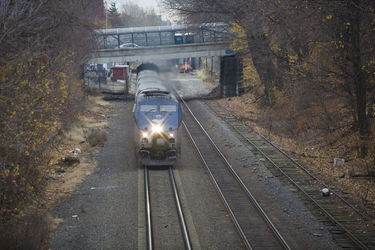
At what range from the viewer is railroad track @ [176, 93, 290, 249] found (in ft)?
39.9

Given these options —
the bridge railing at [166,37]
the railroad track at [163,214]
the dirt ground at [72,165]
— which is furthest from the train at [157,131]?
the bridge railing at [166,37]

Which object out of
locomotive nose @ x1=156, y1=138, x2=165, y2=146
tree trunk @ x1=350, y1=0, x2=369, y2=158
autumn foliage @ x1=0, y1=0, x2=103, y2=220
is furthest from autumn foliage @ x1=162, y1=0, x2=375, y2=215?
autumn foliage @ x1=0, y1=0, x2=103, y2=220

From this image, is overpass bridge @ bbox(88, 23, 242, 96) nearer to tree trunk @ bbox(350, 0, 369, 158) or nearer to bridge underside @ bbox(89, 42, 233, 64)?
bridge underside @ bbox(89, 42, 233, 64)

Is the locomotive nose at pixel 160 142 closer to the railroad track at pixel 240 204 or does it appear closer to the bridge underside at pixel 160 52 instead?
the railroad track at pixel 240 204

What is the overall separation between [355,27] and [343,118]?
7070 mm

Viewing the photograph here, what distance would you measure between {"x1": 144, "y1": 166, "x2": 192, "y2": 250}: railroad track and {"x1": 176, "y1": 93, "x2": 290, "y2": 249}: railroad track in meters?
1.50

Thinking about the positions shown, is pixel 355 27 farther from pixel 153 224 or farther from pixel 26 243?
pixel 26 243

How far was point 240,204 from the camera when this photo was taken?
583 inches

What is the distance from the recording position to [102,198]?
49.5 feet

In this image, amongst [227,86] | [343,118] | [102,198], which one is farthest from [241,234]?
[227,86]

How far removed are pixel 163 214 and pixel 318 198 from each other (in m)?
5.16

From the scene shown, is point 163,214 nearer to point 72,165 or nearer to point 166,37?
point 72,165

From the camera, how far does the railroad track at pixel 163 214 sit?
1197 centimetres

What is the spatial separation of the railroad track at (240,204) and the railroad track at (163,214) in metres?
1.50
